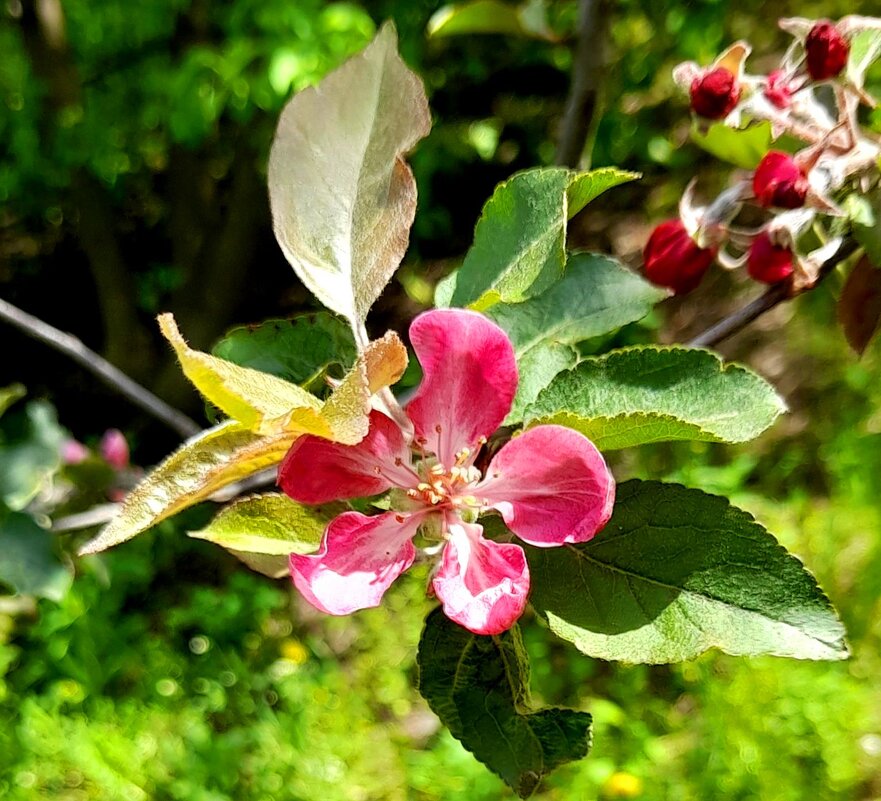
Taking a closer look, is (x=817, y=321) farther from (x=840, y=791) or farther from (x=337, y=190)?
(x=337, y=190)

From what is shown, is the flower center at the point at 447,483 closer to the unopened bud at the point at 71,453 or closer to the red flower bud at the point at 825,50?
the red flower bud at the point at 825,50

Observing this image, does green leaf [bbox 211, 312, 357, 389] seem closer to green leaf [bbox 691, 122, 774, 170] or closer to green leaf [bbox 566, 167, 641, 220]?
green leaf [bbox 566, 167, 641, 220]

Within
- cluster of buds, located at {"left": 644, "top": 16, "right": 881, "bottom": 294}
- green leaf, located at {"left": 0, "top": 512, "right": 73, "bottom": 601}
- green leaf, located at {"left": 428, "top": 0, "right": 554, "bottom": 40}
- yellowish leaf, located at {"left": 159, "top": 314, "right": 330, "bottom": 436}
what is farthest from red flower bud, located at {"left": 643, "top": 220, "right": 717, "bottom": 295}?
green leaf, located at {"left": 0, "top": 512, "right": 73, "bottom": 601}

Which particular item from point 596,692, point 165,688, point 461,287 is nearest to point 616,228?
point 596,692

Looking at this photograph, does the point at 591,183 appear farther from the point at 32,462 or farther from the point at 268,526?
the point at 32,462

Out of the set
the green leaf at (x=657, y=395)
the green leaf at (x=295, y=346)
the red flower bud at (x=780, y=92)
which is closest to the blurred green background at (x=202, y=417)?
the red flower bud at (x=780, y=92)

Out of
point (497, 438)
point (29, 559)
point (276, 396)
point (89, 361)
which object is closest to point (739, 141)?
point (497, 438)
